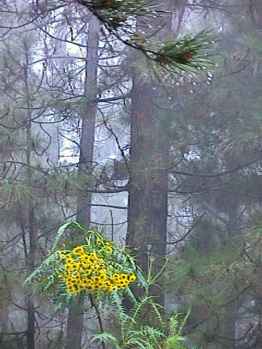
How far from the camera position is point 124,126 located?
4.95 metres

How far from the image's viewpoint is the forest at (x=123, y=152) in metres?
4.65

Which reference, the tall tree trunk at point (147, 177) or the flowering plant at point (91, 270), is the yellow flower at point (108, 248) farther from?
the tall tree trunk at point (147, 177)

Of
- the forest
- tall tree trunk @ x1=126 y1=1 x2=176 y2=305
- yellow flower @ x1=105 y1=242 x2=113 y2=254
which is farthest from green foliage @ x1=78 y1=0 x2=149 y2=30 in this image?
tall tree trunk @ x1=126 y1=1 x2=176 y2=305

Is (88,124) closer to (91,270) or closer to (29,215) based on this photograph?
(29,215)

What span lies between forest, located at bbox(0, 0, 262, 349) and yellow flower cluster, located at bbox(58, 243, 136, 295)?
2.12 metres

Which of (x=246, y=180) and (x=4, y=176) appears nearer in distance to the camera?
(x=4, y=176)

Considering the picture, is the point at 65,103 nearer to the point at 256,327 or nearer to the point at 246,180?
the point at 246,180

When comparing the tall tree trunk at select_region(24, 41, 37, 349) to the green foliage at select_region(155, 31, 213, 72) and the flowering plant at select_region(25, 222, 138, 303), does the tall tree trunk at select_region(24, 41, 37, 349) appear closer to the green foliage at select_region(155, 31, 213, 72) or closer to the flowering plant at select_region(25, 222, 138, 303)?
the flowering plant at select_region(25, 222, 138, 303)

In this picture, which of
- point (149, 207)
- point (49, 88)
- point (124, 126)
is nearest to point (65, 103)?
point (49, 88)

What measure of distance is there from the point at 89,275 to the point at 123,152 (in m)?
2.59

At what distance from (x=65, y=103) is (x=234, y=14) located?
1474 millimetres

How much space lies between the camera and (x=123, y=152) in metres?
4.88

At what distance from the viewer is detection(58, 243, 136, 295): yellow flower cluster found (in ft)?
7.69

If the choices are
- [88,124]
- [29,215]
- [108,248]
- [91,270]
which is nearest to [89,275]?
[91,270]
